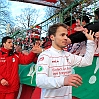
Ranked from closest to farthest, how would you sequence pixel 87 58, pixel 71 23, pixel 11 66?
pixel 87 58 < pixel 71 23 < pixel 11 66

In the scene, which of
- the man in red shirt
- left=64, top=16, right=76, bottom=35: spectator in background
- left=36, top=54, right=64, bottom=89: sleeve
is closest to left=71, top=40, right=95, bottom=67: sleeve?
left=36, top=54, right=64, bottom=89: sleeve

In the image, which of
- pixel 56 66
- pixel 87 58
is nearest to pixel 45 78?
pixel 56 66

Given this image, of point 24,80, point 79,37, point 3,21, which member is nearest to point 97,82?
point 79,37

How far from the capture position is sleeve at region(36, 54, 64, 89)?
85.3 inches

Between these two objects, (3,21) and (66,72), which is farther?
(3,21)

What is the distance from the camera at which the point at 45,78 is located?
2.26m

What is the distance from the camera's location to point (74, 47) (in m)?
3.92

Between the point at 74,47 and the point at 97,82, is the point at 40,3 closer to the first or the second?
the point at 74,47

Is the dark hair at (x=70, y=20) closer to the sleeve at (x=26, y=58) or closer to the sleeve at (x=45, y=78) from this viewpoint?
the sleeve at (x=26, y=58)

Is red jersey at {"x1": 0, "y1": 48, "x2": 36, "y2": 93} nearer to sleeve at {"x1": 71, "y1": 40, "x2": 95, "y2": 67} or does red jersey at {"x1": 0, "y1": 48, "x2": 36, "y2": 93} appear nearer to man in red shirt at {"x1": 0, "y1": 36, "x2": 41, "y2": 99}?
man in red shirt at {"x1": 0, "y1": 36, "x2": 41, "y2": 99}

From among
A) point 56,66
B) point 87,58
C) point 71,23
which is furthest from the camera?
point 71,23

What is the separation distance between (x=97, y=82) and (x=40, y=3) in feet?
13.8

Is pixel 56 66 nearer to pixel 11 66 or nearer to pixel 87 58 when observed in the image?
pixel 87 58

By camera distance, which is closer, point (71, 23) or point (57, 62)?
point (57, 62)
